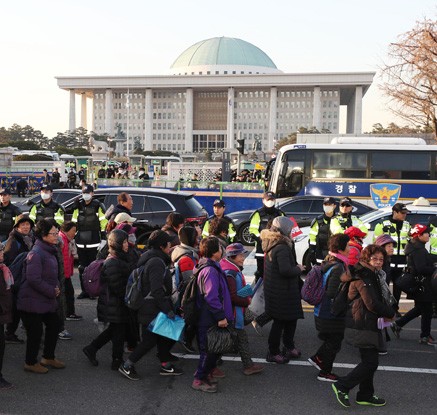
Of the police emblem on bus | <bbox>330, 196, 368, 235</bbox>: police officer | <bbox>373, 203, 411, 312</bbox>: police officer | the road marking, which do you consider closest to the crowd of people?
the road marking

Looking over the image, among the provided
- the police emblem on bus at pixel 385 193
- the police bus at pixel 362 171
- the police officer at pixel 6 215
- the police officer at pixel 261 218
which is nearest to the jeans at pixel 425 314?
the police officer at pixel 261 218

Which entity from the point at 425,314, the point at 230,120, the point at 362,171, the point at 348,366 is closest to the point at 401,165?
the point at 362,171

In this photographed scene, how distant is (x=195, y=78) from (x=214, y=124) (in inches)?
585

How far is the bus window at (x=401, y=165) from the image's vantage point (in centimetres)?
1848

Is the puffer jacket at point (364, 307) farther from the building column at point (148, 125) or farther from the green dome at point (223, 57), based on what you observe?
the green dome at point (223, 57)

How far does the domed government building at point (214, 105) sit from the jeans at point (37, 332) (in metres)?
124

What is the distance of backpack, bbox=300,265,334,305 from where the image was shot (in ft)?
18.7

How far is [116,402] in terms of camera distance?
528cm

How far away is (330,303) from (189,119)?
13271cm

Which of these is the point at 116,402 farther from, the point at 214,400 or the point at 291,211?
the point at 291,211

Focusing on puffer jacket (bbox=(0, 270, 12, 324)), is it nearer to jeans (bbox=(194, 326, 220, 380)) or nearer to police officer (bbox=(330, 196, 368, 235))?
jeans (bbox=(194, 326, 220, 380))

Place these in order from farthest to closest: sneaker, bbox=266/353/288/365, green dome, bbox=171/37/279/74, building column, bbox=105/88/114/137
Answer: green dome, bbox=171/37/279/74, building column, bbox=105/88/114/137, sneaker, bbox=266/353/288/365

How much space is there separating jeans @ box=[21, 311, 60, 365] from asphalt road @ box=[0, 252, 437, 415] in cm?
18

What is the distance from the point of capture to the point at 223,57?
152000 millimetres
